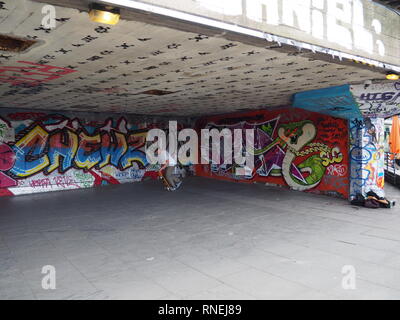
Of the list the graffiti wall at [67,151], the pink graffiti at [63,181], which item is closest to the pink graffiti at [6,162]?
the graffiti wall at [67,151]

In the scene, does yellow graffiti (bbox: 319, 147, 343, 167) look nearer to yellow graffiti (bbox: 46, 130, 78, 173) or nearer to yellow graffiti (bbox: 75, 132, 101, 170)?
yellow graffiti (bbox: 75, 132, 101, 170)

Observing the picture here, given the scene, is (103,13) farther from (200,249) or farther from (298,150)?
(298,150)

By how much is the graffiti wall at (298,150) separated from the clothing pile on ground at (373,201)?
1130 millimetres

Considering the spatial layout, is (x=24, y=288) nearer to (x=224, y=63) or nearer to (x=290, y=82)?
(x=224, y=63)

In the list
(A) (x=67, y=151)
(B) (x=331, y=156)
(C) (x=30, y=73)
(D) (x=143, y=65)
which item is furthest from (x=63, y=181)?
(B) (x=331, y=156)

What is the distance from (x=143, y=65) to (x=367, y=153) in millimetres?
7487

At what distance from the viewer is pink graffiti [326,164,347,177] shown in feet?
34.7

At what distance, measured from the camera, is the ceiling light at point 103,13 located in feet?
10.7

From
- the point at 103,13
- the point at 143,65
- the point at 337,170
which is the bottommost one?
the point at 337,170

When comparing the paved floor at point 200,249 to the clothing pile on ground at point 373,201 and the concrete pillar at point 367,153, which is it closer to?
the clothing pile on ground at point 373,201

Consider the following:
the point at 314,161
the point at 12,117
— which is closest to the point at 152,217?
the point at 314,161

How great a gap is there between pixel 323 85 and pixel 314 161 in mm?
4009

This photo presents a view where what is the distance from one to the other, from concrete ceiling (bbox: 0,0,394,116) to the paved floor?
353cm

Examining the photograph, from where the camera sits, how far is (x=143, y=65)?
598 centimetres
